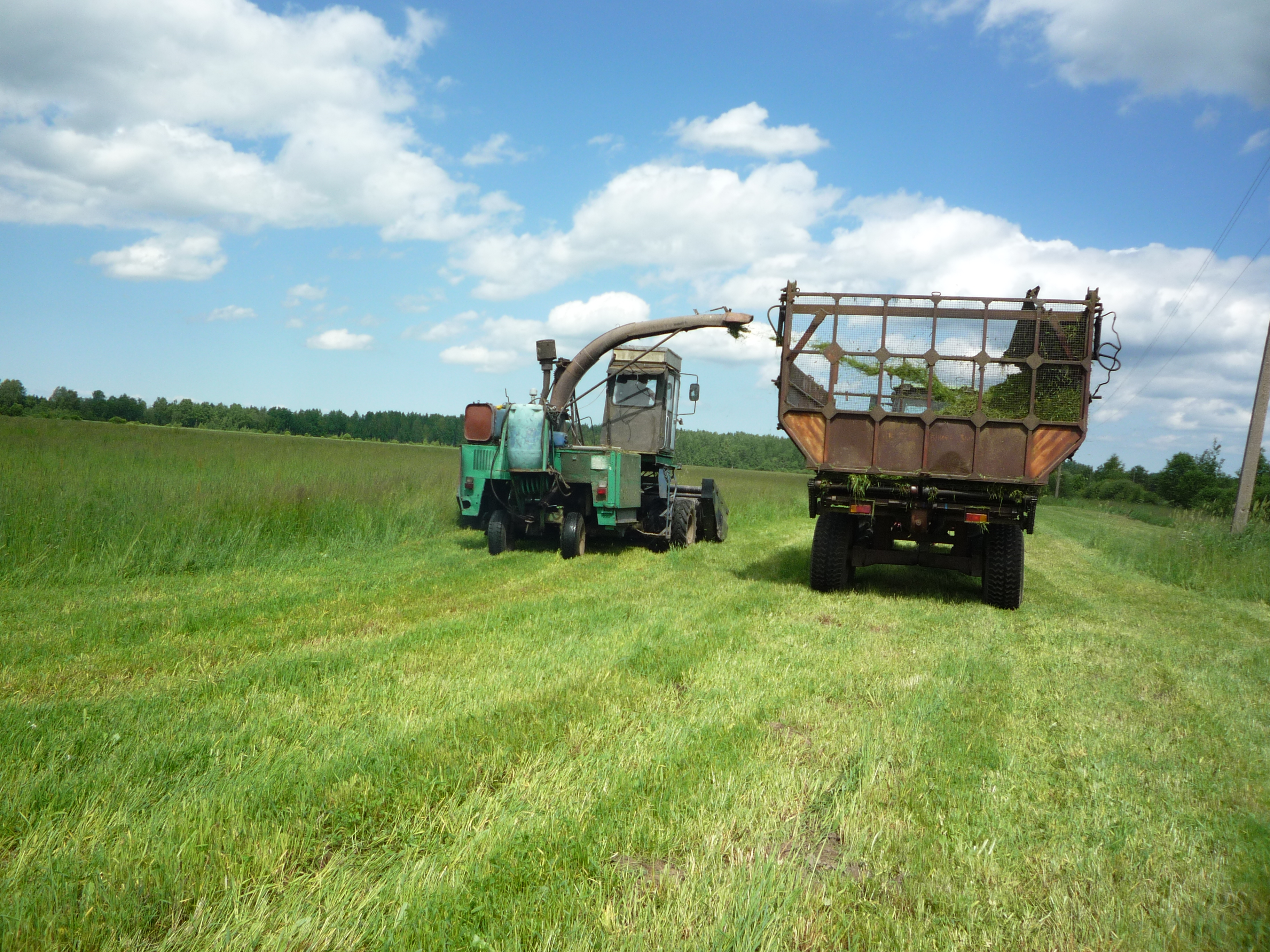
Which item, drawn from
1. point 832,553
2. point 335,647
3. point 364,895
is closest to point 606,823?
point 364,895

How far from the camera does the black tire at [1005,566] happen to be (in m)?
8.46

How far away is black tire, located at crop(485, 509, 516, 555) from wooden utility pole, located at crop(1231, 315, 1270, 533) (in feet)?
42.9

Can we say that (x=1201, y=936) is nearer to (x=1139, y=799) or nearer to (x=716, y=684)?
(x=1139, y=799)

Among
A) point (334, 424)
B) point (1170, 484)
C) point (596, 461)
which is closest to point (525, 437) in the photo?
point (596, 461)

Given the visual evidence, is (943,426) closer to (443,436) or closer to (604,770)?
(604,770)

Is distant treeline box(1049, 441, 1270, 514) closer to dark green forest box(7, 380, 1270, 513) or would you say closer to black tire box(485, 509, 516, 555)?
dark green forest box(7, 380, 1270, 513)

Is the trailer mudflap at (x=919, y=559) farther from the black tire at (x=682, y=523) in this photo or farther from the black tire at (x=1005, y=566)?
the black tire at (x=682, y=523)

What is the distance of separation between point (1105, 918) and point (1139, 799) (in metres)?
1.20

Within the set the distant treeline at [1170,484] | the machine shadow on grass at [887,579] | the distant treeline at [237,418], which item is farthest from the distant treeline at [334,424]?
the machine shadow on grass at [887,579]

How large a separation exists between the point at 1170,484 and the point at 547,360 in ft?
169

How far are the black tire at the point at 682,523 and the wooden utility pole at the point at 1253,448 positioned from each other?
10.1 metres

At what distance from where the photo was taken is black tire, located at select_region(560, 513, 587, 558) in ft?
37.1

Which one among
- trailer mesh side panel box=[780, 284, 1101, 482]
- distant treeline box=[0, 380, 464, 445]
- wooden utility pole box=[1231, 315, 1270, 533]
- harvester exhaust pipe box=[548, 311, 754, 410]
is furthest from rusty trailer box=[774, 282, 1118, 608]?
distant treeline box=[0, 380, 464, 445]

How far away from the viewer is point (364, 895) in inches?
99.3
